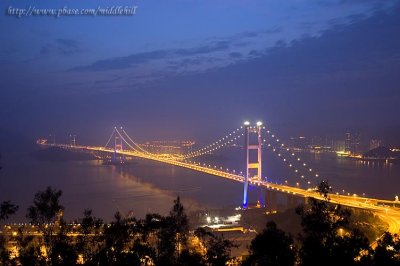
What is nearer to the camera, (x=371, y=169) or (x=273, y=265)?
(x=273, y=265)

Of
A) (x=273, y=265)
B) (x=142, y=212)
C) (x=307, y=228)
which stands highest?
(x=307, y=228)

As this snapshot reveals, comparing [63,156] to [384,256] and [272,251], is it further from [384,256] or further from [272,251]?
[384,256]

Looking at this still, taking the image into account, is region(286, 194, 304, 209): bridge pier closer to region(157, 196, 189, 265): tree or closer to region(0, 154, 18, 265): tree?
region(157, 196, 189, 265): tree

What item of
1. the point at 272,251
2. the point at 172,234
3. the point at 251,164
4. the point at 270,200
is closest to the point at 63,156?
the point at 251,164

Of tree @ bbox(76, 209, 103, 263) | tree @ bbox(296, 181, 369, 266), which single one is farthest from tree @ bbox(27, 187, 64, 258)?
tree @ bbox(296, 181, 369, 266)

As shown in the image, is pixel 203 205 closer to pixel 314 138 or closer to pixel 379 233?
pixel 379 233

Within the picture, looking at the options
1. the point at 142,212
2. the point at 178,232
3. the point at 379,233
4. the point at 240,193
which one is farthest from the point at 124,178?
the point at 178,232

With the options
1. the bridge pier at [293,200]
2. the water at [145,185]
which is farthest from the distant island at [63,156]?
the bridge pier at [293,200]
